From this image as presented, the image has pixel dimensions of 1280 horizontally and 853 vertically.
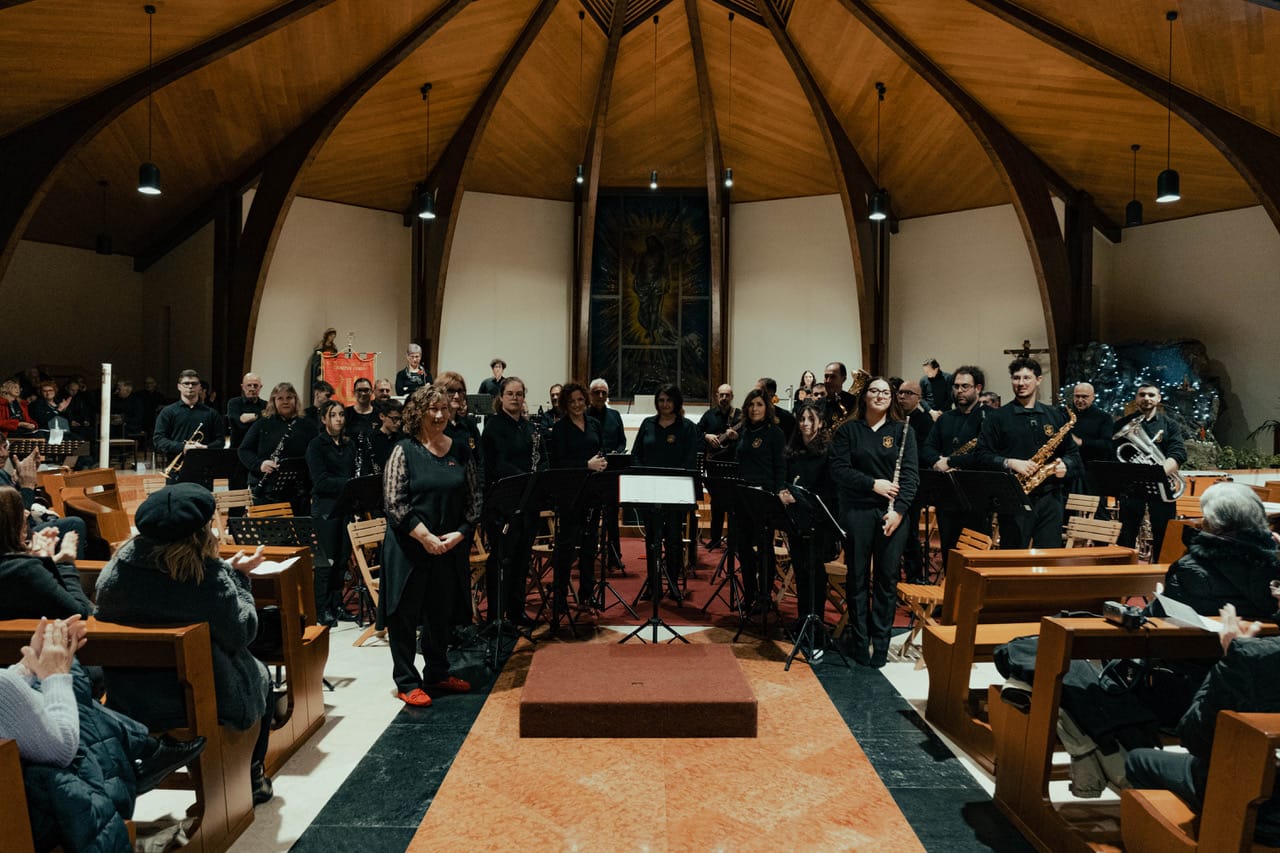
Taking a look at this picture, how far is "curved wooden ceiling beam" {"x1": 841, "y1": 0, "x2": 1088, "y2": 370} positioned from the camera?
428 inches

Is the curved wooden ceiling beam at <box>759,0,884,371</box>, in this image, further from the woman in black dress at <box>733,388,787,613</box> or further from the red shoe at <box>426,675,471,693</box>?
the red shoe at <box>426,675,471,693</box>

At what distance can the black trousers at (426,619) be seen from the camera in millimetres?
4281

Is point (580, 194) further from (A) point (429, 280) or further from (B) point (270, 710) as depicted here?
(B) point (270, 710)

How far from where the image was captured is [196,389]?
7254 millimetres

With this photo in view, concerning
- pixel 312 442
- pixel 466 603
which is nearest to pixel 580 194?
pixel 312 442

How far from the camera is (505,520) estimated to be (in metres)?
4.86

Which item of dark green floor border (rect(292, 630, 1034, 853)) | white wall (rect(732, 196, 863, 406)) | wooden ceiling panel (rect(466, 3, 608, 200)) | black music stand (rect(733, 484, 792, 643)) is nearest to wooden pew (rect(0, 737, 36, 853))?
dark green floor border (rect(292, 630, 1034, 853))

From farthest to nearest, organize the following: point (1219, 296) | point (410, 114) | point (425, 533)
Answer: point (410, 114) → point (1219, 296) → point (425, 533)

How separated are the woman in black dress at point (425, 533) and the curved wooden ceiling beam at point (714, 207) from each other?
907 cm

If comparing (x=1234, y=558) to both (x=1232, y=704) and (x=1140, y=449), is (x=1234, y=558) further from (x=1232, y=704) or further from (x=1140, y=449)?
(x=1140, y=449)

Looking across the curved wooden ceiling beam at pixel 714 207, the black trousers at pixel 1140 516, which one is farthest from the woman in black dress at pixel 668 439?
the curved wooden ceiling beam at pixel 714 207

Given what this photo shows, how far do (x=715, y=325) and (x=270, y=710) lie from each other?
40.5 ft

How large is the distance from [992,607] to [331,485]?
403 centimetres

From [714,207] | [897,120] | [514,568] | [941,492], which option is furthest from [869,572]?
[714,207]
